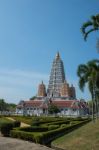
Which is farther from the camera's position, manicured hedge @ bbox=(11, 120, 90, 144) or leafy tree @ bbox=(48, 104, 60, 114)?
leafy tree @ bbox=(48, 104, 60, 114)

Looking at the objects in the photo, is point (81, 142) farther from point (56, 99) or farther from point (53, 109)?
point (56, 99)

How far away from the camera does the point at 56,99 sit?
485 feet

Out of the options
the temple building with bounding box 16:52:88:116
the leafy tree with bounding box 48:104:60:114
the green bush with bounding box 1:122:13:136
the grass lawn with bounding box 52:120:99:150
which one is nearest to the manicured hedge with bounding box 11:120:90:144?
the grass lawn with bounding box 52:120:99:150

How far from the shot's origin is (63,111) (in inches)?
5207

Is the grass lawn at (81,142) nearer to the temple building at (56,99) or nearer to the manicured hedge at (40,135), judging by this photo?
the manicured hedge at (40,135)

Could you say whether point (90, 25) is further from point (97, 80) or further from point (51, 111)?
point (51, 111)

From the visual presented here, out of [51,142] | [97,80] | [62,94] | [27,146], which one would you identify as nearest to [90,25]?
[97,80]

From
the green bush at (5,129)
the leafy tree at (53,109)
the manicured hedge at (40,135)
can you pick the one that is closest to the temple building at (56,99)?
the leafy tree at (53,109)

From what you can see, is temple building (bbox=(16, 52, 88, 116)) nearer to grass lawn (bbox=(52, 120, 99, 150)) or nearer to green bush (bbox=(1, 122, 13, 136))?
green bush (bbox=(1, 122, 13, 136))

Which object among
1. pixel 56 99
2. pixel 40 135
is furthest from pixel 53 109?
pixel 40 135

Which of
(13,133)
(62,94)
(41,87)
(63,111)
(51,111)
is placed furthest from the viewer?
(41,87)

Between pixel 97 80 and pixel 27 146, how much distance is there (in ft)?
66.8

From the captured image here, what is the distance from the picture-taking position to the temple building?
129500 mm

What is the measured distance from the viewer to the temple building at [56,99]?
129500 millimetres
